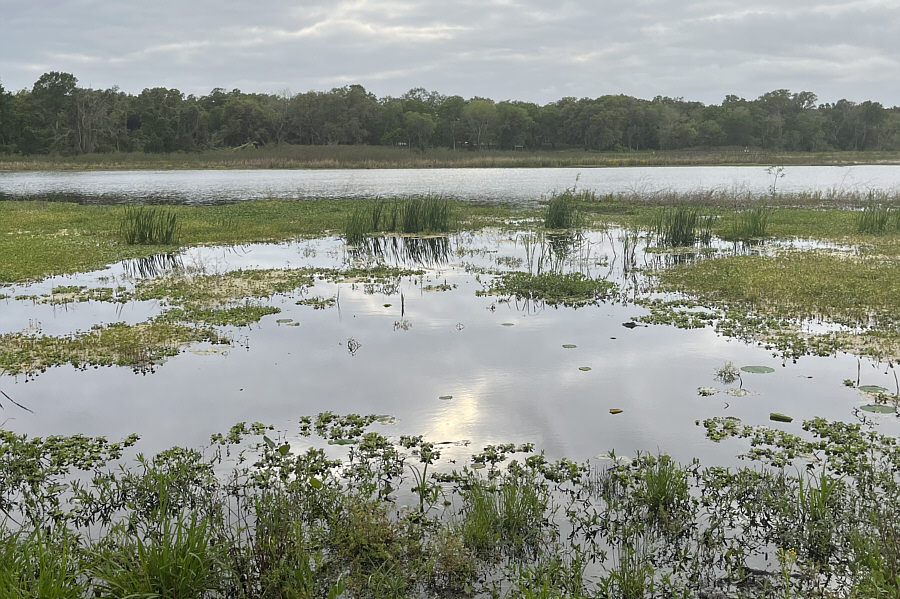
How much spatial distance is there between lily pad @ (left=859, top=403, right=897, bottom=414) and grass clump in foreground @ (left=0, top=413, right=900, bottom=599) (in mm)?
667

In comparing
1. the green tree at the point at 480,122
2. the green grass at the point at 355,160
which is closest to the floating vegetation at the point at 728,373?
the green grass at the point at 355,160

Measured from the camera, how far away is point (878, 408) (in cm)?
698

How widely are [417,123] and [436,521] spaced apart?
4179 inches

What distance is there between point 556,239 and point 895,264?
848cm

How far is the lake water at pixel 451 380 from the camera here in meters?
6.76

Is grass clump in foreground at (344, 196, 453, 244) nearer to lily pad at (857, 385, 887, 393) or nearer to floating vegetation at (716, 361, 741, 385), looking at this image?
floating vegetation at (716, 361, 741, 385)

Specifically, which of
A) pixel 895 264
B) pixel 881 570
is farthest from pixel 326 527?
pixel 895 264

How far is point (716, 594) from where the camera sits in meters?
4.15

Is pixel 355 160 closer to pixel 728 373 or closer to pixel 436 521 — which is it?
pixel 728 373

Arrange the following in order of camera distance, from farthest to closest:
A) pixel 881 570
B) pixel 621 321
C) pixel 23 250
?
pixel 23 250 → pixel 621 321 → pixel 881 570

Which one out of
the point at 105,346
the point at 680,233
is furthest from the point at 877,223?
the point at 105,346

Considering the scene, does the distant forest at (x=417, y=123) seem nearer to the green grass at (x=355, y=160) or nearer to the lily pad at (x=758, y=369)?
the green grass at (x=355, y=160)

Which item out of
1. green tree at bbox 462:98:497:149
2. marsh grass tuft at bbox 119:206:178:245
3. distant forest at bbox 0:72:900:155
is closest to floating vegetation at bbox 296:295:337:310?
marsh grass tuft at bbox 119:206:178:245

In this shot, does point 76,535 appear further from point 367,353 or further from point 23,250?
point 23,250
